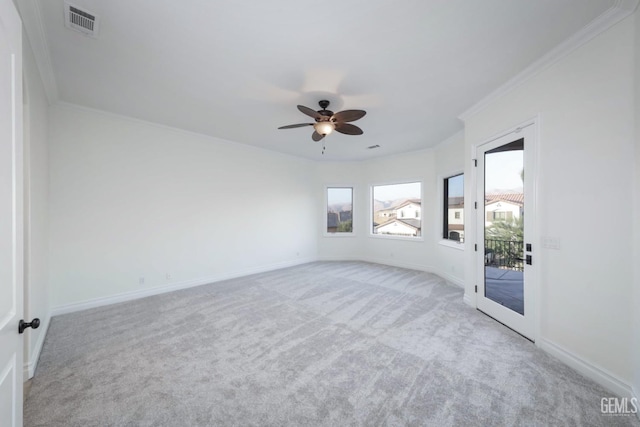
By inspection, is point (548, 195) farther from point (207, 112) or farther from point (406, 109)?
point (207, 112)

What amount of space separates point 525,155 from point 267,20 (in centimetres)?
290

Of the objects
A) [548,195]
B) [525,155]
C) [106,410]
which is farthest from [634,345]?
[106,410]

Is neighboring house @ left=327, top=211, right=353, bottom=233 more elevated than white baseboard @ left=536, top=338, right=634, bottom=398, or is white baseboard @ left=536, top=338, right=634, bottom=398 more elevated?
neighboring house @ left=327, top=211, right=353, bottom=233

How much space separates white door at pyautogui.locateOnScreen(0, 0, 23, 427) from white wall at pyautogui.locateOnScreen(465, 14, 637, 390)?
3.65 metres

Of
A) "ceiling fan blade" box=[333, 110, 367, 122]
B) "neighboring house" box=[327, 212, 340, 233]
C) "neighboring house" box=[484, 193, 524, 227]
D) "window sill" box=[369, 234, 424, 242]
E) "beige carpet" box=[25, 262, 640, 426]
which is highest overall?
"ceiling fan blade" box=[333, 110, 367, 122]

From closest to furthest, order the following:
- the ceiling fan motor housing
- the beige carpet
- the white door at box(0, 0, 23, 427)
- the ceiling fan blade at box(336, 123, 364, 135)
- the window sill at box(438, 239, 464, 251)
→ 1. the white door at box(0, 0, 23, 427)
2. the beige carpet
3. the ceiling fan motor housing
4. the ceiling fan blade at box(336, 123, 364, 135)
5. the window sill at box(438, 239, 464, 251)

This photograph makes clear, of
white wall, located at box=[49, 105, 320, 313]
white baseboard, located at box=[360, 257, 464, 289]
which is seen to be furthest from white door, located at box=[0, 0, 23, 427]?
white baseboard, located at box=[360, 257, 464, 289]

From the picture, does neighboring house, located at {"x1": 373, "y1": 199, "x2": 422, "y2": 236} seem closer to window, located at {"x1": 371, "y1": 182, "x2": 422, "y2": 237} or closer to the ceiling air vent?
window, located at {"x1": 371, "y1": 182, "x2": 422, "y2": 237}

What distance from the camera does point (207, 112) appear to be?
12.5 ft

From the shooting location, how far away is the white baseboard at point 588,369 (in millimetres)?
1973

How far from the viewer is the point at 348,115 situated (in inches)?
117

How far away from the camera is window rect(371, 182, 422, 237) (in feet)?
20.8

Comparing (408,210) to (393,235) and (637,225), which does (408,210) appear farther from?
(637,225)

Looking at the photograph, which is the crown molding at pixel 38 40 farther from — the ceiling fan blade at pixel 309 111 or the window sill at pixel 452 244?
the window sill at pixel 452 244
